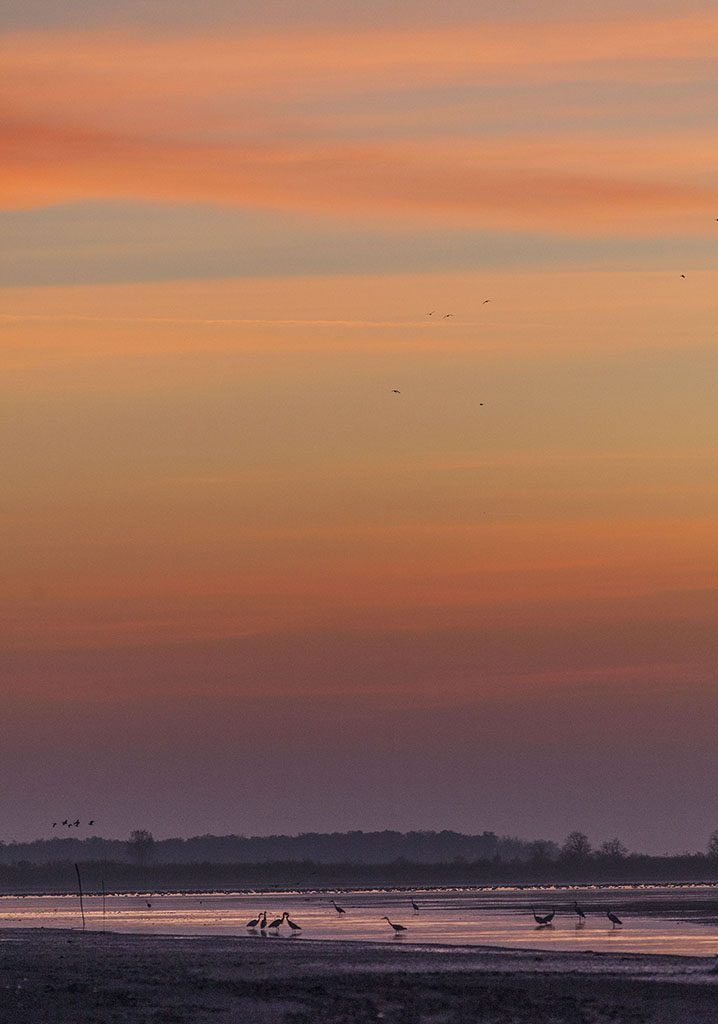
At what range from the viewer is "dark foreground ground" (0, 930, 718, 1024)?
41219 millimetres

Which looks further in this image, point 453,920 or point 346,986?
point 453,920

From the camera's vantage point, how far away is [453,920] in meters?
98.3

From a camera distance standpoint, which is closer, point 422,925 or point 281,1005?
point 281,1005

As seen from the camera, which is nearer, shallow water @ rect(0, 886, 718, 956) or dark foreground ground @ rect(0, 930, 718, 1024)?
dark foreground ground @ rect(0, 930, 718, 1024)

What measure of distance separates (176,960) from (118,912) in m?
67.3

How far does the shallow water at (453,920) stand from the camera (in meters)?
74.2

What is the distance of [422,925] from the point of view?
9138 centimetres

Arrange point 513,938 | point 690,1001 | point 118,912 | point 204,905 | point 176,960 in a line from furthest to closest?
point 204,905 < point 118,912 < point 513,938 < point 176,960 < point 690,1001

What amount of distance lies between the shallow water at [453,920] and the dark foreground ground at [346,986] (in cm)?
917

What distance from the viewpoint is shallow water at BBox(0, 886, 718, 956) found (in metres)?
74.2

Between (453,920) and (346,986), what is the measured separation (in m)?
50.2

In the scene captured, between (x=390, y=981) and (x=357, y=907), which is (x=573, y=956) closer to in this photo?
(x=390, y=981)

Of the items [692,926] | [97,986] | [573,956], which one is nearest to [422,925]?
[692,926]

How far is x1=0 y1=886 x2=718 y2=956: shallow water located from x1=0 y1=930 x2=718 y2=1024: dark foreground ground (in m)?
9.17
